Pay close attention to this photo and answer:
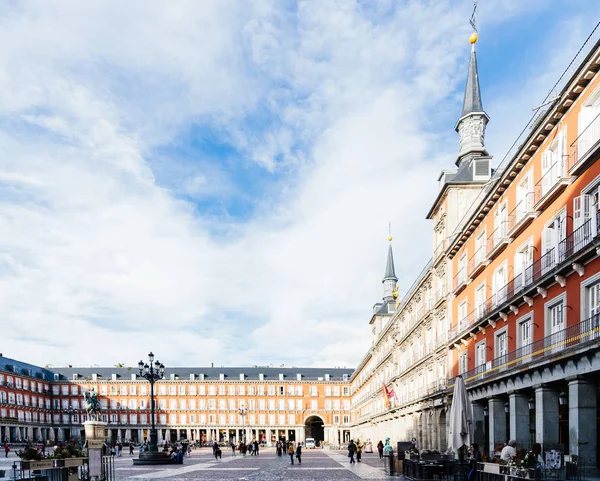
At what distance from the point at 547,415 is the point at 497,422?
529 cm

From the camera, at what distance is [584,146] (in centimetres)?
1559

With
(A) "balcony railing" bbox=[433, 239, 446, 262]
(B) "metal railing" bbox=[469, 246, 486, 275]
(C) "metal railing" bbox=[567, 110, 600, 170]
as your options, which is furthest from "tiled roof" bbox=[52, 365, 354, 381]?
(C) "metal railing" bbox=[567, 110, 600, 170]

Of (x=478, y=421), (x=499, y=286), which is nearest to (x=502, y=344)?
(x=499, y=286)

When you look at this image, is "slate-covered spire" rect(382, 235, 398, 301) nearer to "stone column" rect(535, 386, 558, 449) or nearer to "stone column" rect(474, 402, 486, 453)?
"stone column" rect(474, 402, 486, 453)

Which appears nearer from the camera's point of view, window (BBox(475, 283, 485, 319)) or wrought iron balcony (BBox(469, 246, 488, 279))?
wrought iron balcony (BBox(469, 246, 488, 279))

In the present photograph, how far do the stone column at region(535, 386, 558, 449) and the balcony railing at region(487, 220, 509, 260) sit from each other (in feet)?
20.5

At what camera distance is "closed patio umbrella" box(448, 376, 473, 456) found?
1836 cm

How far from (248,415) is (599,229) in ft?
303

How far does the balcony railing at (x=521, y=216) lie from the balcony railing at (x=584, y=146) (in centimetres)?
318

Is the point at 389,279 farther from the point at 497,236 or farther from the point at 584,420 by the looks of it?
the point at 584,420

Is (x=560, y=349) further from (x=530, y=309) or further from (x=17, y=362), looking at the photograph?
(x=17, y=362)

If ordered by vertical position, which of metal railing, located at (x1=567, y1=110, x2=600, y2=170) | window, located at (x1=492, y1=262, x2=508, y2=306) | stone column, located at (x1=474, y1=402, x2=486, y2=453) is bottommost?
stone column, located at (x1=474, y1=402, x2=486, y2=453)

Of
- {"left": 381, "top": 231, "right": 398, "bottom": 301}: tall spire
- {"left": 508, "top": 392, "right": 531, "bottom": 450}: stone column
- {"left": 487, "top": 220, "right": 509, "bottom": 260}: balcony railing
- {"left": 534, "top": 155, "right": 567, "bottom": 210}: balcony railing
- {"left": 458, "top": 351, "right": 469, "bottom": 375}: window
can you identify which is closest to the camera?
{"left": 534, "top": 155, "right": 567, "bottom": 210}: balcony railing

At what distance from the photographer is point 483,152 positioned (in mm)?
34250
